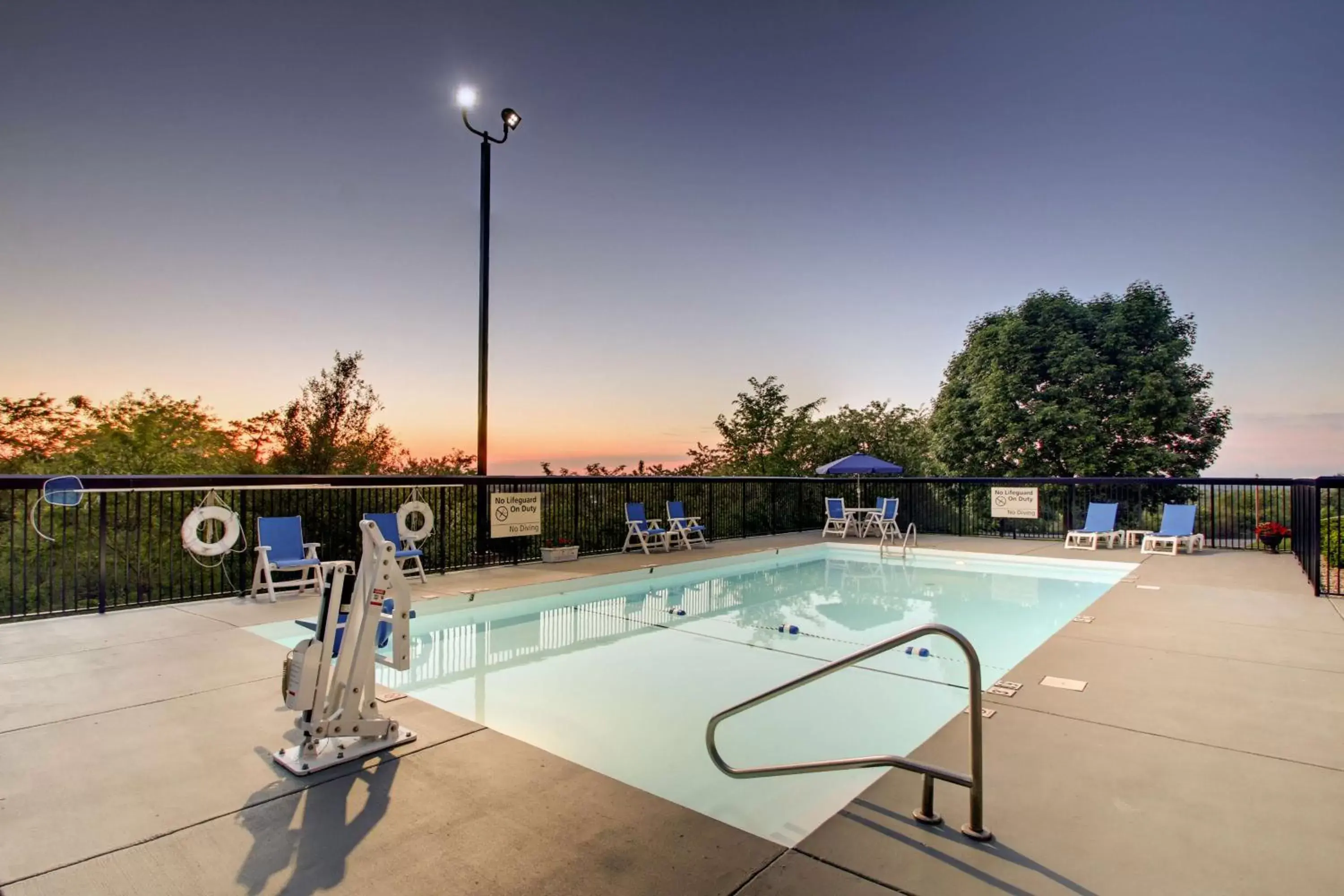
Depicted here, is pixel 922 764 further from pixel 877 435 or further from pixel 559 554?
pixel 877 435

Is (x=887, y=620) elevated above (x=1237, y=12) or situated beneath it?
situated beneath

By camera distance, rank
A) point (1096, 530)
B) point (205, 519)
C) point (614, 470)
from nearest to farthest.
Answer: point (205, 519) < point (1096, 530) < point (614, 470)

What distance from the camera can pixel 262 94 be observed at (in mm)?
8555

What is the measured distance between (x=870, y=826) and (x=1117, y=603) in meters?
5.22

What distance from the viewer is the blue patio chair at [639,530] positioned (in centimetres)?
952

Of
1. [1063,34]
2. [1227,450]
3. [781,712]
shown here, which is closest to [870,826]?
[781,712]

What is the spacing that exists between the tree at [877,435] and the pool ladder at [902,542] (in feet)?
25.2

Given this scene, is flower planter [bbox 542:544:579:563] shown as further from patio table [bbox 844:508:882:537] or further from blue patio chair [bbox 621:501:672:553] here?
patio table [bbox 844:508:882:537]

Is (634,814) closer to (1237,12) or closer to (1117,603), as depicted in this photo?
(1117,603)

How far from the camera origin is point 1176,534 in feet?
32.6

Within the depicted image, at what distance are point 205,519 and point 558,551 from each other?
3853 millimetres

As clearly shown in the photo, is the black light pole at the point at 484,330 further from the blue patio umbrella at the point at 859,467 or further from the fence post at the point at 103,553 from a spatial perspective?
the blue patio umbrella at the point at 859,467

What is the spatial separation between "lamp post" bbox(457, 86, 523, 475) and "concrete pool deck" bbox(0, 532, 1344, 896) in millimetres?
4448

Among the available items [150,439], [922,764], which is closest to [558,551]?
[922,764]
